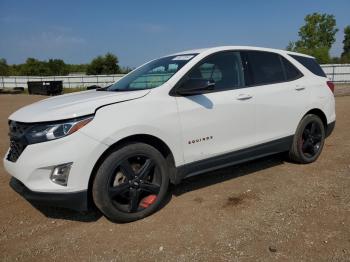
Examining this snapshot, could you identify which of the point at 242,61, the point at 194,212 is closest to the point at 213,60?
the point at 242,61

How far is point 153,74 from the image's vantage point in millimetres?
4340

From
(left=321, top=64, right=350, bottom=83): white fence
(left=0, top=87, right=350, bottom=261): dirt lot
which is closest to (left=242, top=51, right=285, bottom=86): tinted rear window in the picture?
(left=0, top=87, right=350, bottom=261): dirt lot

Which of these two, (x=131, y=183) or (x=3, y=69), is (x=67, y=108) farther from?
(x=3, y=69)

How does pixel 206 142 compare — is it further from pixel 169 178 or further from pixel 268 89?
pixel 268 89

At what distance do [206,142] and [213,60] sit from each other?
39.7 inches

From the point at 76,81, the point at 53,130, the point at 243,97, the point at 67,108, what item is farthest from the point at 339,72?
the point at 53,130

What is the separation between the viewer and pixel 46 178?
3.23m

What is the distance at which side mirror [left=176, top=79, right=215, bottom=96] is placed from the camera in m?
3.73

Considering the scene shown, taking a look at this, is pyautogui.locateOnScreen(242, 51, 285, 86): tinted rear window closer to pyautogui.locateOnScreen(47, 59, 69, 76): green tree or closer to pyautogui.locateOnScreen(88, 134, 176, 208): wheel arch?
pyautogui.locateOnScreen(88, 134, 176, 208): wheel arch

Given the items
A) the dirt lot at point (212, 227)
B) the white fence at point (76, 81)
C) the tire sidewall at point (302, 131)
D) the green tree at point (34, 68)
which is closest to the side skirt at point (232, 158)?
the tire sidewall at point (302, 131)

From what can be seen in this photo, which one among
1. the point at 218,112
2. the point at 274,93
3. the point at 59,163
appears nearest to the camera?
the point at 59,163

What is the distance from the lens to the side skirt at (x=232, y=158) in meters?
3.95

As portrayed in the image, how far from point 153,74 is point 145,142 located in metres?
1.03

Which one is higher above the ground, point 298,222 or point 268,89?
point 268,89
